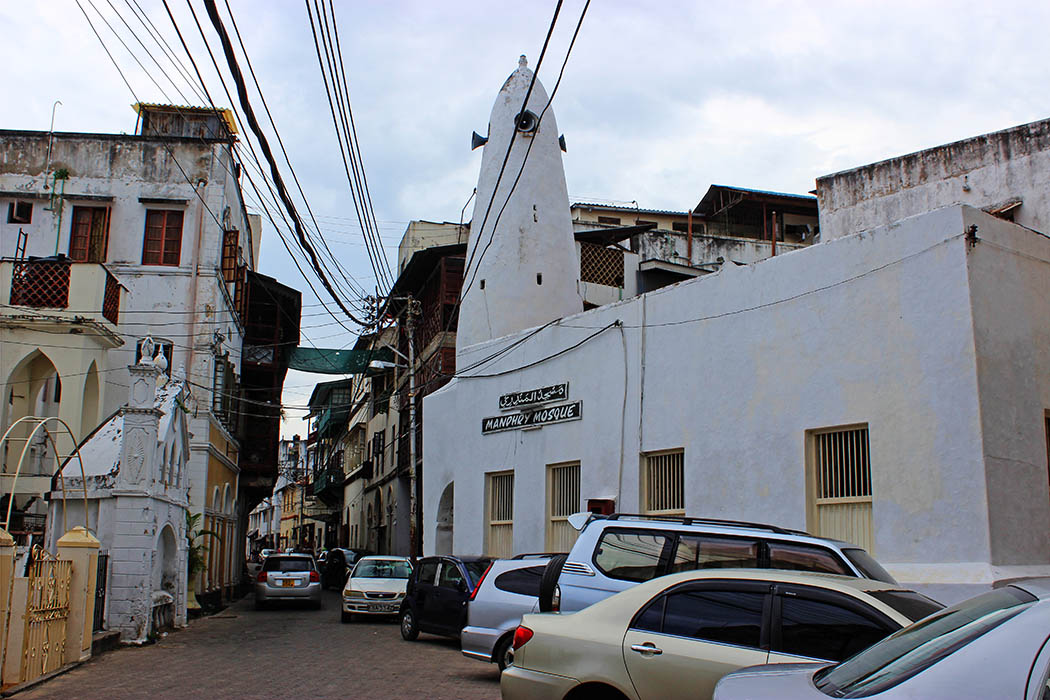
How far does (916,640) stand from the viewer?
415 cm

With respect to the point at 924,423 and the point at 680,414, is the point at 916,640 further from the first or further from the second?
the point at 680,414

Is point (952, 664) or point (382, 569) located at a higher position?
point (952, 664)

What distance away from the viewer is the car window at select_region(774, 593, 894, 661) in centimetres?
554

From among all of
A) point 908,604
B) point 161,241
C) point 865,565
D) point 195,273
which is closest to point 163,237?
point 161,241

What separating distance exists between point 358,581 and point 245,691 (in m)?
10.2

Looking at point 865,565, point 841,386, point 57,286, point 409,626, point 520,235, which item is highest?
point 520,235

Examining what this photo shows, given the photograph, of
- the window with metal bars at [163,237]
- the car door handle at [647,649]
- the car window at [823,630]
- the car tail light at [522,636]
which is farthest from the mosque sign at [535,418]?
the window with metal bars at [163,237]

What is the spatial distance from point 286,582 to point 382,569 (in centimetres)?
477

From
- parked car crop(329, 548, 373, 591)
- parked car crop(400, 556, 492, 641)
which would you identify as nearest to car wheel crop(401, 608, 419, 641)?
parked car crop(400, 556, 492, 641)

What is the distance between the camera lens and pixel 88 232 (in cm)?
2809

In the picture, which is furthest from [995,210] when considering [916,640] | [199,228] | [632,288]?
[199,228]

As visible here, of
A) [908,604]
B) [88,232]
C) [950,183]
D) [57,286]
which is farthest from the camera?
[88,232]

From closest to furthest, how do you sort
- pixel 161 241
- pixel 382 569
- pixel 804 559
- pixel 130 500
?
pixel 804 559 → pixel 130 500 → pixel 382 569 → pixel 161 241

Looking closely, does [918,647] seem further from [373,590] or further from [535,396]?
[373,590]
